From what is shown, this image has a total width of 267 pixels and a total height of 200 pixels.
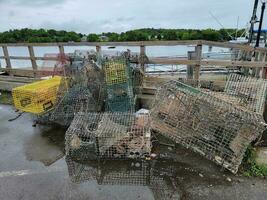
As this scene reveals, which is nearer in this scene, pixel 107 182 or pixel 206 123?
pixel 107 182

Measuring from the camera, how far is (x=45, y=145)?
442 cm

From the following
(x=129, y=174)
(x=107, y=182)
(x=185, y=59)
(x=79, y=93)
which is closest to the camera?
(x=107, y=182)

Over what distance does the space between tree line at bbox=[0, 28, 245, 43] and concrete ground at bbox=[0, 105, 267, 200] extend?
7794 millimetres

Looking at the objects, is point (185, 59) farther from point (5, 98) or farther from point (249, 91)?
point (5, 98)

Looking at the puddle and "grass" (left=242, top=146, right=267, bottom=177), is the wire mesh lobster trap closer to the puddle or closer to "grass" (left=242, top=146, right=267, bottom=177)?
the puddle

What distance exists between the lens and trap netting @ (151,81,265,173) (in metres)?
3.41

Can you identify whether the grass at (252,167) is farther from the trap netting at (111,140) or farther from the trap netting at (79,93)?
the trap netting at (79,93)

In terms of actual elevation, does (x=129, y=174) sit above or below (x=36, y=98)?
below

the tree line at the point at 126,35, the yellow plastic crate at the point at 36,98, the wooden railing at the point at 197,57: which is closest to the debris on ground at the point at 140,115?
the yellow plastic crate at the point at 36,98

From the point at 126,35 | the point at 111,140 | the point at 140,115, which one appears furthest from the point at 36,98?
the point at 126,35

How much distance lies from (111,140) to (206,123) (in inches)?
56.8

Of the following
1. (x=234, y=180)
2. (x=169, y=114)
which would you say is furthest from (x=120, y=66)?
(x=234, y=180)

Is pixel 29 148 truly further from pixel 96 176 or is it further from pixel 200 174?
pixel 200 174

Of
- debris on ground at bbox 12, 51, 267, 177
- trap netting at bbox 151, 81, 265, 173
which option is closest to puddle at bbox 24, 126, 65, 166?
debris on ground at bbox 12, 51, 267, 177
